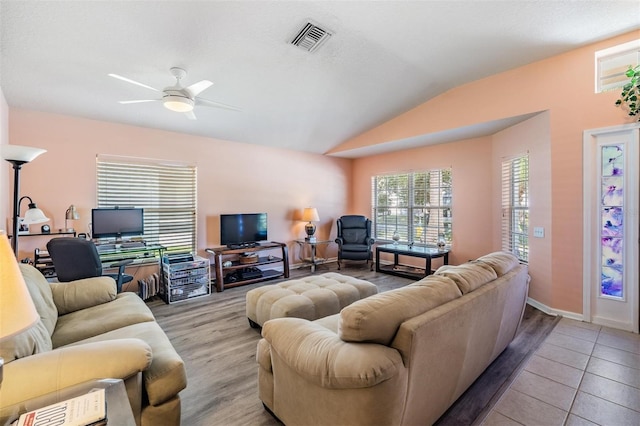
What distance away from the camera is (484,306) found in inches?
69.5

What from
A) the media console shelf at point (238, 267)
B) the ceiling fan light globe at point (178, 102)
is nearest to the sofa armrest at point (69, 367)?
the ceiling fan light globe at point (178, 102)

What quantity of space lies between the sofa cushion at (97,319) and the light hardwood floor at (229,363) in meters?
0.60

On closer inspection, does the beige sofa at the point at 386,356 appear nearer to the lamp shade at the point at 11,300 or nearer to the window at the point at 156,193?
the lamp shade at the point at 11,300

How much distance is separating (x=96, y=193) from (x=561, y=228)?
5.91m

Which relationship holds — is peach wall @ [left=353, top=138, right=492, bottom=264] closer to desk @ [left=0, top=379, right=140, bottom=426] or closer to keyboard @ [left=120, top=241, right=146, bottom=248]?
keyboard @ [left=120, top=241, right=146, bottom=248]

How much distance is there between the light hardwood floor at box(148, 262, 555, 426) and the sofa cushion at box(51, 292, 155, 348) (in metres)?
0.60

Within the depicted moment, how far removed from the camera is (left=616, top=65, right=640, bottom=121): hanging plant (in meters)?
2.74

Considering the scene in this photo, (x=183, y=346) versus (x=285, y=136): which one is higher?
(x=285, y=136)

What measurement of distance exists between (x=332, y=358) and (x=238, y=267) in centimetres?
368

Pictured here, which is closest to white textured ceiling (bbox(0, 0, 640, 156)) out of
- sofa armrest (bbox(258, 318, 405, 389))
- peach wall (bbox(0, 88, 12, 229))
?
peach wall (bbox(0, 88, 12, 229))

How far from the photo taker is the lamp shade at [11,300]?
30.8 inches

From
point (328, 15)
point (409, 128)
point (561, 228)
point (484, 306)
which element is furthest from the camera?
point (409, 128)

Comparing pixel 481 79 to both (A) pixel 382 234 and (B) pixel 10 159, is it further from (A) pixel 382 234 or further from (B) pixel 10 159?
(B) pixel 10 159

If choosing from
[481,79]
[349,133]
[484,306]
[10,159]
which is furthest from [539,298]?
[10,159]
